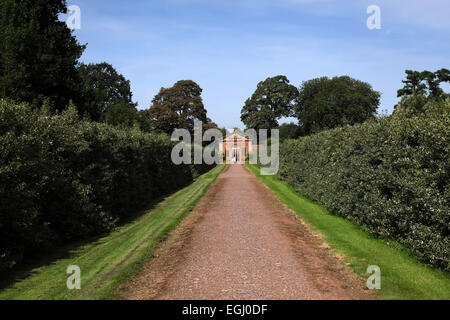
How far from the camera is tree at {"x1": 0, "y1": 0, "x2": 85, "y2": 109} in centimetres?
1820

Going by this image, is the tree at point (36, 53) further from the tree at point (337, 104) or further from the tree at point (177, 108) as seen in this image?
the tree at point (337, 104)

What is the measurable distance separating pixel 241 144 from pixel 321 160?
75.2 metres

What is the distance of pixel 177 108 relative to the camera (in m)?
72.1

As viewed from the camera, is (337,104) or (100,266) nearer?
(100,266)

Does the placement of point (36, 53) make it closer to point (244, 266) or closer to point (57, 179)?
point (57, 179)

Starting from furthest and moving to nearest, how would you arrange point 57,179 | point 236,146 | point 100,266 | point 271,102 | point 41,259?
1. point 236,146
2. point 271,102
3. point 57,179
4. point 41,259
5. point 100,266

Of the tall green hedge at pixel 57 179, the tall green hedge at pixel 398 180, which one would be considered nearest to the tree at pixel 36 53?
the tall green hedge at pixel 57 179

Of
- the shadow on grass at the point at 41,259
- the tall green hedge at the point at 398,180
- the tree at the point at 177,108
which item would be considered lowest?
the shadow on grass at the point at 41,259

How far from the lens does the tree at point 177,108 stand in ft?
231

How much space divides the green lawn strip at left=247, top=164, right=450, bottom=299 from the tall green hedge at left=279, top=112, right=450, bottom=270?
0.26m

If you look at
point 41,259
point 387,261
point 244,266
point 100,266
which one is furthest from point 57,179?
point 387,261

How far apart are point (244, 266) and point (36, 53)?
19.0m

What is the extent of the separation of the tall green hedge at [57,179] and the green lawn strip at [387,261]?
6.97 metres

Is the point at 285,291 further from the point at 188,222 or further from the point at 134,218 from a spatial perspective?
the point at 134,218
